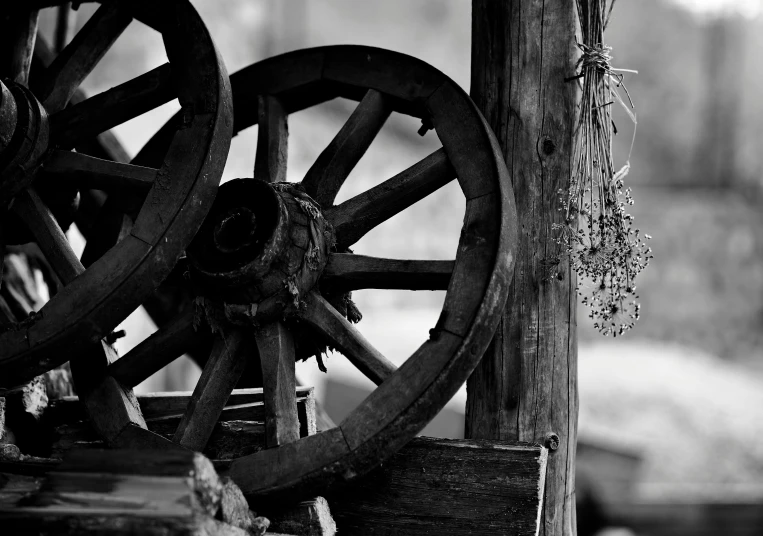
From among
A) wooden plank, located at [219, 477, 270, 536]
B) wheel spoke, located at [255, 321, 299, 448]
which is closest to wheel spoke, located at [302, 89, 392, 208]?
wheel spoke, located at [255, 321, 299, 448]

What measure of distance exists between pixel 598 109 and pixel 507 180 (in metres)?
0.44

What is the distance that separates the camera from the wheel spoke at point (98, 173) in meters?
2.28

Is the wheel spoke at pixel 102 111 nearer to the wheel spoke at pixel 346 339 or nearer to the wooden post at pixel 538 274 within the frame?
the wheel spoke at pixel 346 339

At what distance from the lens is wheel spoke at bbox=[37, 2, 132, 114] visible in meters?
2.61

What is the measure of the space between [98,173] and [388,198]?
87 cm

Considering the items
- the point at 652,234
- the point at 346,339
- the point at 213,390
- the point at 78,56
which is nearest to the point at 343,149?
the point at 346,339

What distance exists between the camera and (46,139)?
7.99ft

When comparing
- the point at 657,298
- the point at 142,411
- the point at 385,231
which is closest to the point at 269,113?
the point at 142,411

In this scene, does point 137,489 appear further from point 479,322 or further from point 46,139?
point 46,139

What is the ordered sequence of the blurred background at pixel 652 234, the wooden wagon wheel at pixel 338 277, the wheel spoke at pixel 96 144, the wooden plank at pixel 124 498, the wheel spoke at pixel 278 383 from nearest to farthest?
1. the wooden plank at pixel 124 498
2. the wooden wagon wheel at pixel 338 277
3. the wheel spoke at pixel 278 383
4. the wheel spoke at pixel 96 144
5. the blurred background at pixel 652 234

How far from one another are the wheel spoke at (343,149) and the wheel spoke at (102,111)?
50 centimetres

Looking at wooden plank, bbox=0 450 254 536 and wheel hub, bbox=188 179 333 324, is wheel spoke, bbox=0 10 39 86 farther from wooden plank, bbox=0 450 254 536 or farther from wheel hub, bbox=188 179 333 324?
wooden plank, bbox=0 450 254 536

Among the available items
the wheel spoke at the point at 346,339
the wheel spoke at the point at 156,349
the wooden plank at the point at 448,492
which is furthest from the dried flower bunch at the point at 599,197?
the wheel spoke at the point at 156,349

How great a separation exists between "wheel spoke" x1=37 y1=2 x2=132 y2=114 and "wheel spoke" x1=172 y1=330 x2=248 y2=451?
992mm
